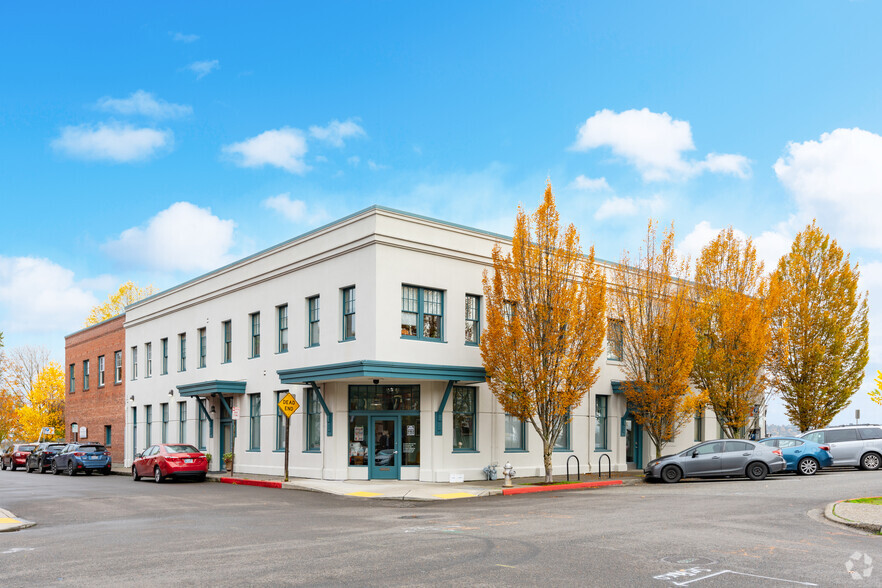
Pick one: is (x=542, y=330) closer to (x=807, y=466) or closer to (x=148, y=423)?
(x=807, y=466)

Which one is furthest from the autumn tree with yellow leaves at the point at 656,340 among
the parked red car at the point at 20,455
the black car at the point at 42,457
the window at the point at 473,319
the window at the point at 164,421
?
the parked red car at the point at 20,455

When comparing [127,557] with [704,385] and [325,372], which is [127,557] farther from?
[704,385]

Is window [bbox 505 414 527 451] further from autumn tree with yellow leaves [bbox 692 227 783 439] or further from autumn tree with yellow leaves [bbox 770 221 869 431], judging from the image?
autumn tree with yellow leaves [bbox 770 221 869 431]

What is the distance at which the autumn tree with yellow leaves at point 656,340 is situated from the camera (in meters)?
29.2

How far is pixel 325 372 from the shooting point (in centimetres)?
2573

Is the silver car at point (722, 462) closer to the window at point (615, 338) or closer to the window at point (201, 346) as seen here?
the window at point (615, 338)

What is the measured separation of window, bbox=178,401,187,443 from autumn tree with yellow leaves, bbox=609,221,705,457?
1993cm

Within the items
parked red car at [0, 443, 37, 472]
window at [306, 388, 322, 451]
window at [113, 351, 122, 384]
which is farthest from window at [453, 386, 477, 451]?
parked red car at [0, 443, 37, 472]

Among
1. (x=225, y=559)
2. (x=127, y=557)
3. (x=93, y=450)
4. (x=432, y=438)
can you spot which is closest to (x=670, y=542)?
(x=225, y=559)

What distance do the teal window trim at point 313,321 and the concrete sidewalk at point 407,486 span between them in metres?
4.79

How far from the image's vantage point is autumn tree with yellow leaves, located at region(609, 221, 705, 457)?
2925cm

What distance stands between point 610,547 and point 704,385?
882 inches

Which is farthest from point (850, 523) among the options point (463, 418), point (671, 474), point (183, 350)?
point (183, 350)

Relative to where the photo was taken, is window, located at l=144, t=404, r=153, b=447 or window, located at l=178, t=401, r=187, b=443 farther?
window, located at l=144, t=404, r=153, b=447
